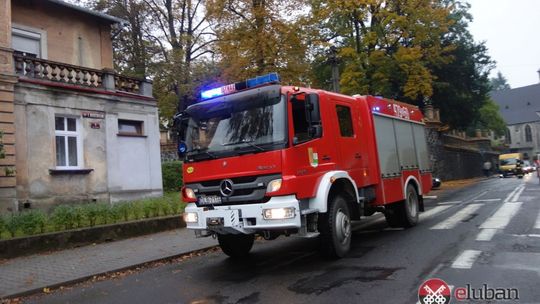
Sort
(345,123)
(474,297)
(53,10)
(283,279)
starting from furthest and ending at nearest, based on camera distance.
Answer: (53,10) < (345,123) < (283,279) < (474,297)

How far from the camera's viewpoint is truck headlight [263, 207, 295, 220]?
7.05m

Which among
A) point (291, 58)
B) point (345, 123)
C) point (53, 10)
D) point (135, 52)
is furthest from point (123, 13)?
point (345, 123)

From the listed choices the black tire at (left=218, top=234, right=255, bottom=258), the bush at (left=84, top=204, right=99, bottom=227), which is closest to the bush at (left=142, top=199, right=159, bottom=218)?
the bush at (left=84, top=204, right=99, bottom=227)

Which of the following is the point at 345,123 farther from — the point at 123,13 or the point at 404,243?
the point at 123,13

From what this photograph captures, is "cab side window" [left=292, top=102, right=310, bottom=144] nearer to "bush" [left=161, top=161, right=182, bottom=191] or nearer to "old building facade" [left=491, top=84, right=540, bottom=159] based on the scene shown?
"bush" [left=161, top=161, right=182, bottom=191]

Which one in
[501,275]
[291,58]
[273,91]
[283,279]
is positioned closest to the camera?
[501,275]

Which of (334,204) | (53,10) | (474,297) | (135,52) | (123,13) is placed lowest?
(474,297)

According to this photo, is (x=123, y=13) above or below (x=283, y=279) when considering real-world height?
above

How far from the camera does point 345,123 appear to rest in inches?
351

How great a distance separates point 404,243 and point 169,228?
6.72m

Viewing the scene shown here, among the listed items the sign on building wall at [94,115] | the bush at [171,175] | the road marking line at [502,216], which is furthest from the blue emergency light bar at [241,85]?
the bush at [171,175]

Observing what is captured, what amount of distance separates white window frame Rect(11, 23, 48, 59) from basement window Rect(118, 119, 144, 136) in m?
3.88

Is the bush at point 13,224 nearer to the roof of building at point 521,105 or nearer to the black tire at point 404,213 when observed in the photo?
the black tire at point 404,213

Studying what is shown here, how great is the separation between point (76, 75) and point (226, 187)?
12604mm
